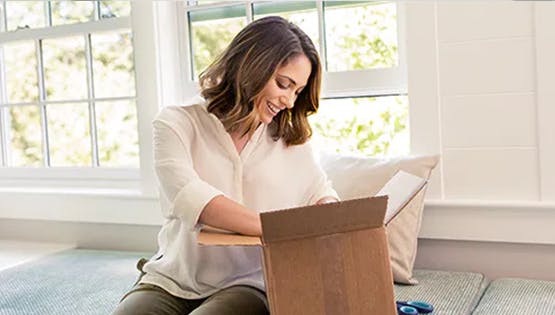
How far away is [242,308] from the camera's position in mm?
1535

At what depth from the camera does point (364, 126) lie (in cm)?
242

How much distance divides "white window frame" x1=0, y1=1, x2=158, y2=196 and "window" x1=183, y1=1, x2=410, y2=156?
0.45 metres

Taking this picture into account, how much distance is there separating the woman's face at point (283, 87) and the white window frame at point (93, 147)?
1.01 meters

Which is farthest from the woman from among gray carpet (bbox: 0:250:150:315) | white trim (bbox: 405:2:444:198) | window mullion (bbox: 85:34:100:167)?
window mullion (bbox: 85:34:100:167)

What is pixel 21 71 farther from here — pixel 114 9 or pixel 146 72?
pixel 146 72

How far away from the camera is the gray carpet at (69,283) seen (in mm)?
1967

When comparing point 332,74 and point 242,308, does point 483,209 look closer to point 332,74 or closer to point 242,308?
point 332,74

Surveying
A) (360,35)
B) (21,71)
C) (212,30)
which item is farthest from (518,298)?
(21,71)

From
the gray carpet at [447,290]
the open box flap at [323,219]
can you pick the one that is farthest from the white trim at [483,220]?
the open box flap at [323,219]

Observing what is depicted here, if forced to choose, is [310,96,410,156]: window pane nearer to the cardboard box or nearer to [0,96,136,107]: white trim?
[0,96,136,107]: white trim

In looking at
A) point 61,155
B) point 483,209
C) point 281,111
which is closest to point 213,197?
point 281,111

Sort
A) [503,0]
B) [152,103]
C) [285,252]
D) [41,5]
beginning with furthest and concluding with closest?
1. [41,5]
2. [152,103]
3. [503,0]
4. [285,252]

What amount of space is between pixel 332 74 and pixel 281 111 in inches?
25.1

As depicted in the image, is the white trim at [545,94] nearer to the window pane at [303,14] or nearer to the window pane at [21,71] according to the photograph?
the window pane at [303,14]
